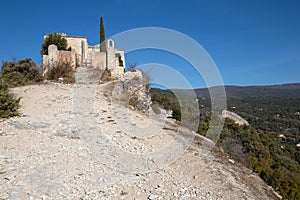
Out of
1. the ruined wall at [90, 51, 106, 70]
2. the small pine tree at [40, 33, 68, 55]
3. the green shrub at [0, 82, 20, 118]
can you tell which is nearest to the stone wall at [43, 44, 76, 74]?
the ruined wall at [90, 51, 106, 70]

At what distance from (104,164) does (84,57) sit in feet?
69.1

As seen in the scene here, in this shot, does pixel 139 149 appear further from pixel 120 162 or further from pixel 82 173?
pixel 82 173

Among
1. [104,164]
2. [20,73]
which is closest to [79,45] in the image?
[20,73]

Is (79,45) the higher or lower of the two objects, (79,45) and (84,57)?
the higher

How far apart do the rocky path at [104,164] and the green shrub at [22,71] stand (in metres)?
7.72

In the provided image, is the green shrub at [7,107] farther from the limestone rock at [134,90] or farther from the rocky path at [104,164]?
the limestone rock at [134,90]

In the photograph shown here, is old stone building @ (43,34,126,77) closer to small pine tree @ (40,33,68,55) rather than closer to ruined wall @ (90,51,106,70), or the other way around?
ruined wall @ (90,51,106,70)

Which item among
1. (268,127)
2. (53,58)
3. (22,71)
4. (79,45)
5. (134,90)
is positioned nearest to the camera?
(134,90)

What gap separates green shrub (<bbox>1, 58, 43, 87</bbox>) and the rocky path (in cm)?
772

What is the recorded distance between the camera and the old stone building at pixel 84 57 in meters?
19.0

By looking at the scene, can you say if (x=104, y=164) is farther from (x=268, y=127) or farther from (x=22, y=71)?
(x=268, y=127)

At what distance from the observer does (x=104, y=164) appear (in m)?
4.96

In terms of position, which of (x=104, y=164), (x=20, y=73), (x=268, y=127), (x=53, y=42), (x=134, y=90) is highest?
(x=53, y=42)

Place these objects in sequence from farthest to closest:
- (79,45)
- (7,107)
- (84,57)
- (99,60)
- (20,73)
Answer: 1. (79,45)
2. (84,57)
3. (99,60)
4. (20,73)
5. (7,107)
